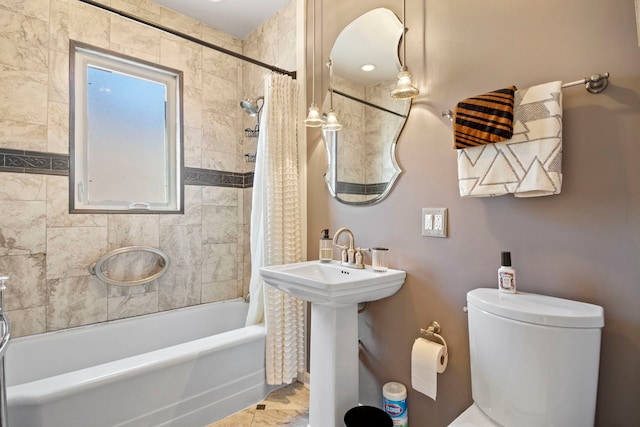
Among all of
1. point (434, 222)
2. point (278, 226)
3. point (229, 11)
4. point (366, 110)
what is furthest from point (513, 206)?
point (229, 11)

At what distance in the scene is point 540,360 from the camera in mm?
Result: 903

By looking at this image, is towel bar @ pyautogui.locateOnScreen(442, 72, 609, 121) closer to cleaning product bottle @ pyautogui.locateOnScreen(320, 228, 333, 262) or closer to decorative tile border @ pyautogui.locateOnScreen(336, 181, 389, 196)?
decorative tile border @ pyautogui.locateOnScreen(336, 181, 389, 196)

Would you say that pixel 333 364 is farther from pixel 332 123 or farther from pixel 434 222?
pixel 332 123

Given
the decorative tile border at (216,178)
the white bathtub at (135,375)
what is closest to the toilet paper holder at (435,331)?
the white bathtub at (135,375)

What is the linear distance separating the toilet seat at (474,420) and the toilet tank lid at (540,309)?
0.39 meters

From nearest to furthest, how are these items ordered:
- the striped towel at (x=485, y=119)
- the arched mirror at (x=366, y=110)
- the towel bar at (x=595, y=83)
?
the towel bar at (x=595, y=83), the striped towel at (x=485, y=119), the arched mirror at (x=366, y=110)

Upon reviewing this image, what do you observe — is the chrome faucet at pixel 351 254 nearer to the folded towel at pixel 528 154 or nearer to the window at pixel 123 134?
the folded towel at pixel 528 154

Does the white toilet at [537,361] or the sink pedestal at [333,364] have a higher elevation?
the white toilet at [537,361]

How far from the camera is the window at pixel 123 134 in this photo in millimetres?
2111

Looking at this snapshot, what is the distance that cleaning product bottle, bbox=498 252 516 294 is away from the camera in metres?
1.10

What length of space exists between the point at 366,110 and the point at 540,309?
1.27 metres

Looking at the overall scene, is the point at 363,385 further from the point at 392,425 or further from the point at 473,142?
the point at 473,142

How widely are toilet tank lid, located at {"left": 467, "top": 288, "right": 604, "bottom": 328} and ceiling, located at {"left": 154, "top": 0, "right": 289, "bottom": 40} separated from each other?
100 inches

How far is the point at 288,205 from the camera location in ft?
6.64
